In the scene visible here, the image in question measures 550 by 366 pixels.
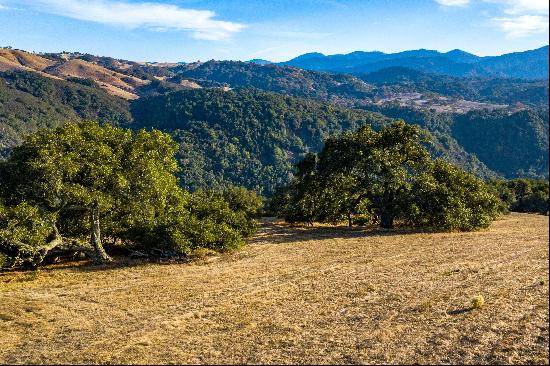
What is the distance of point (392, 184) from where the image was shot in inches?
1496

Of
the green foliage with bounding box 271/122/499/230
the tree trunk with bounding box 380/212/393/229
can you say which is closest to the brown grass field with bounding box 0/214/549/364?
the green foliage with bounding box 271/122/499/230

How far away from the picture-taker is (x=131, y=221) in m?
30.3

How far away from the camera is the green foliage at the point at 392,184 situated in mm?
37281

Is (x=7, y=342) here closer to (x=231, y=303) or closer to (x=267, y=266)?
(x=231, y=303)

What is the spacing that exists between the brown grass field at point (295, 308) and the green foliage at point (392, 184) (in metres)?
7.80

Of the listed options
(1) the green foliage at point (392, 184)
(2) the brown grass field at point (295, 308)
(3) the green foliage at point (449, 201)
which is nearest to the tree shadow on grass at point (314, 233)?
(1) the green foliage at point (392, 184)

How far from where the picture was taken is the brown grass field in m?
13.0

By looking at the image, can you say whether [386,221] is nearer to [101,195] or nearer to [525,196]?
[101,195]

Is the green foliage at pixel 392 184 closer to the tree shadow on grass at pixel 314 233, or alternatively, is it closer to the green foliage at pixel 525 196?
the tree shadow on grass at pixel 314 233

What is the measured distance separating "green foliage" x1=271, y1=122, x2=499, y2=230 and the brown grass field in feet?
25.6

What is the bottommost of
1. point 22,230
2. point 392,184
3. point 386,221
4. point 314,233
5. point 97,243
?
point 314,233

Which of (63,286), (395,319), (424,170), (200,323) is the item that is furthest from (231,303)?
(424,170)

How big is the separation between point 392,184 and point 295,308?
75.6 ft

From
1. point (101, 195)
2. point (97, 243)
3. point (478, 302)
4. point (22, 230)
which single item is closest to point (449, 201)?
point (478, 302)
